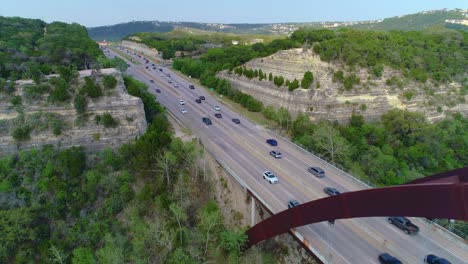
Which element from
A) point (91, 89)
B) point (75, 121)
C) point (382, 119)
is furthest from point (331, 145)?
point (75, 121)

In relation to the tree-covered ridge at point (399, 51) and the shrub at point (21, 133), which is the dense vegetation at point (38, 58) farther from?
the tree-covered ridge at point (399, 51)

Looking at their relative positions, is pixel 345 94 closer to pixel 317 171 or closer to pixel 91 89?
pixel 317 171

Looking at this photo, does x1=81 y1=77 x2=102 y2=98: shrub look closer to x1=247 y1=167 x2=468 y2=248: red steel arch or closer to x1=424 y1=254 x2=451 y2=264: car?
x1=247 y1=167 x2=468 y2=248: red steel arch

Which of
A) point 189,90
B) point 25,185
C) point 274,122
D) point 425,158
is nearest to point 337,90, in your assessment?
point 274,122

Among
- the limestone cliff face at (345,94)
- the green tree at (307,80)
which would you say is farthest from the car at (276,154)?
the green tree at (307,80)

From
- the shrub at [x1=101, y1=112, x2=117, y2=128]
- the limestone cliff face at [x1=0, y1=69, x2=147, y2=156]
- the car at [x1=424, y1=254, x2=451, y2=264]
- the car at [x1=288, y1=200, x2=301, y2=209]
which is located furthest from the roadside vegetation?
the shrub at [x1=101, y1=112, x2=117, y2=128]

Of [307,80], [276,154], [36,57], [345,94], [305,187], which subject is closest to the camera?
[305,187]

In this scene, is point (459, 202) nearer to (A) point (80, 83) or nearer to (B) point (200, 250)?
(B) point (200, 250)
